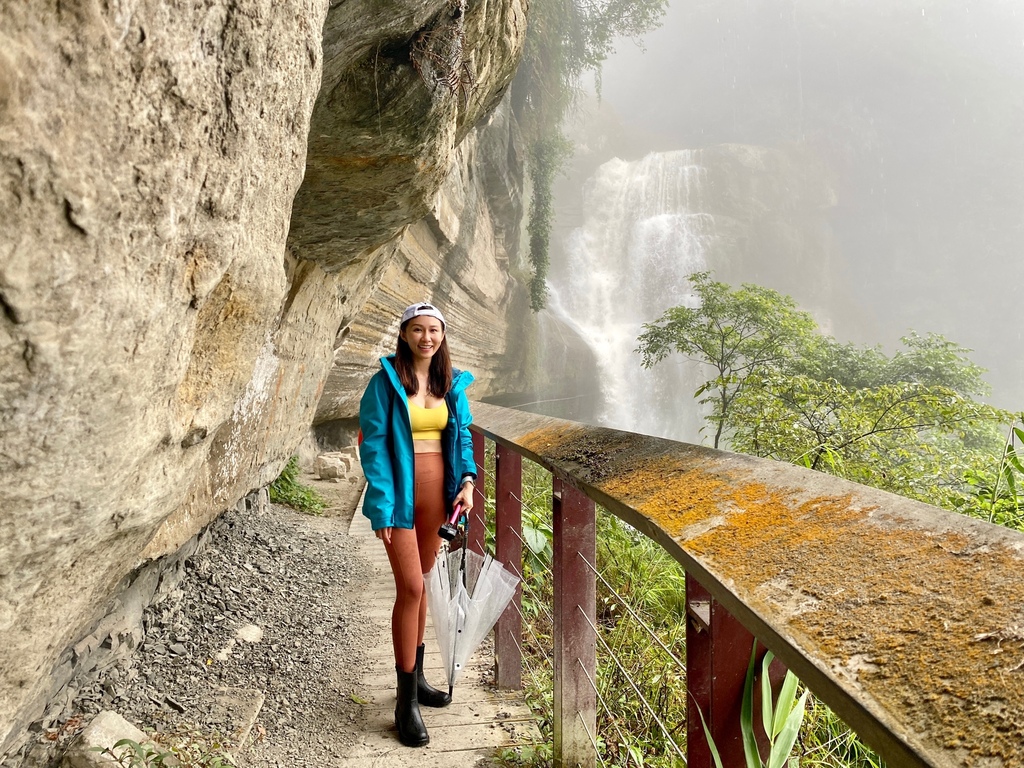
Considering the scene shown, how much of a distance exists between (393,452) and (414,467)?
0.11 m

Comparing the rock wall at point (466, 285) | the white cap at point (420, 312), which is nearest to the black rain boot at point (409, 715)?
the white cap at point (420, 312)

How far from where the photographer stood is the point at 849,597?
679mm

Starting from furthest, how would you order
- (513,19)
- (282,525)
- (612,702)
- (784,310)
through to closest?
1. (784,310)
2. (282,525)
3. (513,19)
4. (612,702)

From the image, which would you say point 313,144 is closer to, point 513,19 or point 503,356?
point 513,19

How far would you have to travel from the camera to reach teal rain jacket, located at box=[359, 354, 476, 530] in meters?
2.58

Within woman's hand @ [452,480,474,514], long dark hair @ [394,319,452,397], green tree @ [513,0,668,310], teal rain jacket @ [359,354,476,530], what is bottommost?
woman's hand @ [452,480,474,514]

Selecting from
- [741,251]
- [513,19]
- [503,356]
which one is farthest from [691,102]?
[513,19]

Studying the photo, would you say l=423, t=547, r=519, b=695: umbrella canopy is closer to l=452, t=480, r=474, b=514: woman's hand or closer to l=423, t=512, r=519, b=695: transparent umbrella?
l=423, t=512, r=519, b=695: transparent umbrella

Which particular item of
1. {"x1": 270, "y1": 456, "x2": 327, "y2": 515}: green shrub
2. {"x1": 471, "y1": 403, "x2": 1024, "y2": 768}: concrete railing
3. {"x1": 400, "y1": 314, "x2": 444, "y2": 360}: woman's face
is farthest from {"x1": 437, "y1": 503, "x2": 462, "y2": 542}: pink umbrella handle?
{"x1": 270, "y1": 456, "x2": 327, "y2": 515}: green shrub

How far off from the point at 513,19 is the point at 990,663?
4657mm

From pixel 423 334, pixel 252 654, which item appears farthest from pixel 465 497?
pixel 252 654

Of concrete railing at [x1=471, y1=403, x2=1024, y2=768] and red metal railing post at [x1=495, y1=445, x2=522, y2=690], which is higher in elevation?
concrete railing at [x1=471, y1=403, x2=1024, y2=768]

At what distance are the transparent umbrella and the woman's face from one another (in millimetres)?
912

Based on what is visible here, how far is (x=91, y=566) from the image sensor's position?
1472mm
